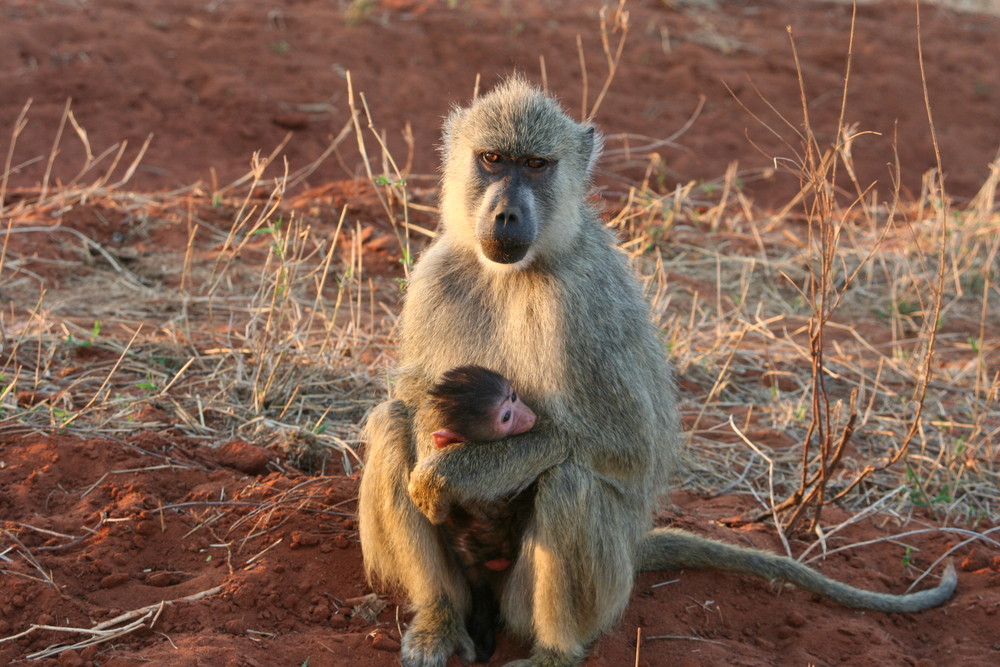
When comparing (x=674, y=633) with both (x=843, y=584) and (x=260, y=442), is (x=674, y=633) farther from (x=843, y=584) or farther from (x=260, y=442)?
(x=260, y=442)

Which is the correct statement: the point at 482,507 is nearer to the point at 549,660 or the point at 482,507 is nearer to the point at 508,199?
the point at 549,660

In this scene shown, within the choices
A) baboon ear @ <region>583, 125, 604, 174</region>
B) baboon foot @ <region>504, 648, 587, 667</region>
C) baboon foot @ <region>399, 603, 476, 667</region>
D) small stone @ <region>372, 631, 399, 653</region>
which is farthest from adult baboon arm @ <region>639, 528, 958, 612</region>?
baboon ear @ <region>583, 125, 604, 174</region>

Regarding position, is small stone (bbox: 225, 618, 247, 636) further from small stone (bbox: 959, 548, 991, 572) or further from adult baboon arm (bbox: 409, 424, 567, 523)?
small stone (bbox: 959, 548, 991, 572)

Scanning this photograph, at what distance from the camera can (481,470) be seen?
11.3 feet

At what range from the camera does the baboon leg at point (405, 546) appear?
3648mm

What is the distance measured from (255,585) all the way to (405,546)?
0.55 metres

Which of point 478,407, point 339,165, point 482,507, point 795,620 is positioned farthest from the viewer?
point 339,165

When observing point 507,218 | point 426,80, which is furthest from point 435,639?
point 426,80

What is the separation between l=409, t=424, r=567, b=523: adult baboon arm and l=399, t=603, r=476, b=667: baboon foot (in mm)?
405

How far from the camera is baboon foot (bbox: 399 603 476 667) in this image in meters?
3.52

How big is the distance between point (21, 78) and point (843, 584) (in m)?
8.20

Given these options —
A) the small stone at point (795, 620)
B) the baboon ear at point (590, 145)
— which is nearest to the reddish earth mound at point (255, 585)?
the small stone at point (795, 620)

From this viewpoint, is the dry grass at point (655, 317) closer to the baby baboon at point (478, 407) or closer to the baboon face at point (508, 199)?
the baboon face at point (508, 199)

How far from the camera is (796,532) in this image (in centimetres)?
461
